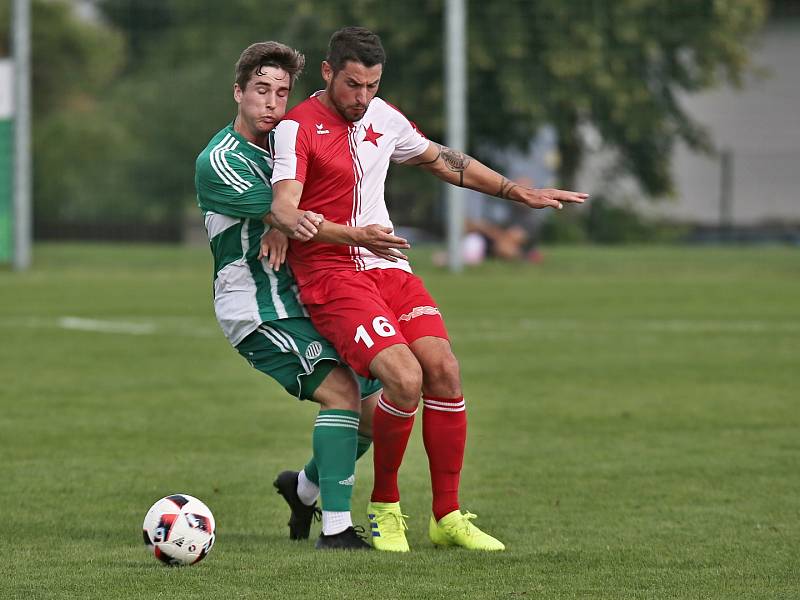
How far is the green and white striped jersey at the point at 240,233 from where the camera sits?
19.5 ft

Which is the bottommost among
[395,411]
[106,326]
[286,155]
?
[106,326]

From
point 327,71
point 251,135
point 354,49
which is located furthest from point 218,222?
point 354,49

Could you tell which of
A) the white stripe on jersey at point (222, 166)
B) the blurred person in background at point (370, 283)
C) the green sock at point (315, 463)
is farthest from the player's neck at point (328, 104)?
the green sock at point (315, 463)

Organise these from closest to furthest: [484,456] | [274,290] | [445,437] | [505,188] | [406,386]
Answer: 1. [406,386]
2. [445,437]
3. [274,290]
4. [505,188]
5. [484,456]

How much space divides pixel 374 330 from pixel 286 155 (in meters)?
0.77

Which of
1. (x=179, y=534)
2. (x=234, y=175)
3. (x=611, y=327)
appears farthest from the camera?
(x=611, y=327)

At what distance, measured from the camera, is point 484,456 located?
8305 millimetres

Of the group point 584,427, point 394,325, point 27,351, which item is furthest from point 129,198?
point 394,325

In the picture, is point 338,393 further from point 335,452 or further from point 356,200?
point 356,200

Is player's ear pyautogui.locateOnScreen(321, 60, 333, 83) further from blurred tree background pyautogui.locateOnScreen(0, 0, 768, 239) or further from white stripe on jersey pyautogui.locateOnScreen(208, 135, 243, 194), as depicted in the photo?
blurred tree background pyautogui.locateOnScreen(0, 0, 768, 239)

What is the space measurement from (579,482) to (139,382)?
4.89 meters

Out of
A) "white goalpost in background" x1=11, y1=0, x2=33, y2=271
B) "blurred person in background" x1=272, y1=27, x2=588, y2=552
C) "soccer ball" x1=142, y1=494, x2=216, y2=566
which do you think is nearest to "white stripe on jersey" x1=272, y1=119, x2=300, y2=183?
"blurred person in background" x1=272, y1=27, x2=588, y2=552

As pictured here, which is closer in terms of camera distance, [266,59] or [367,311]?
[367,311]

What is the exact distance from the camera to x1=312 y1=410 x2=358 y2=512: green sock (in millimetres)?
5957
